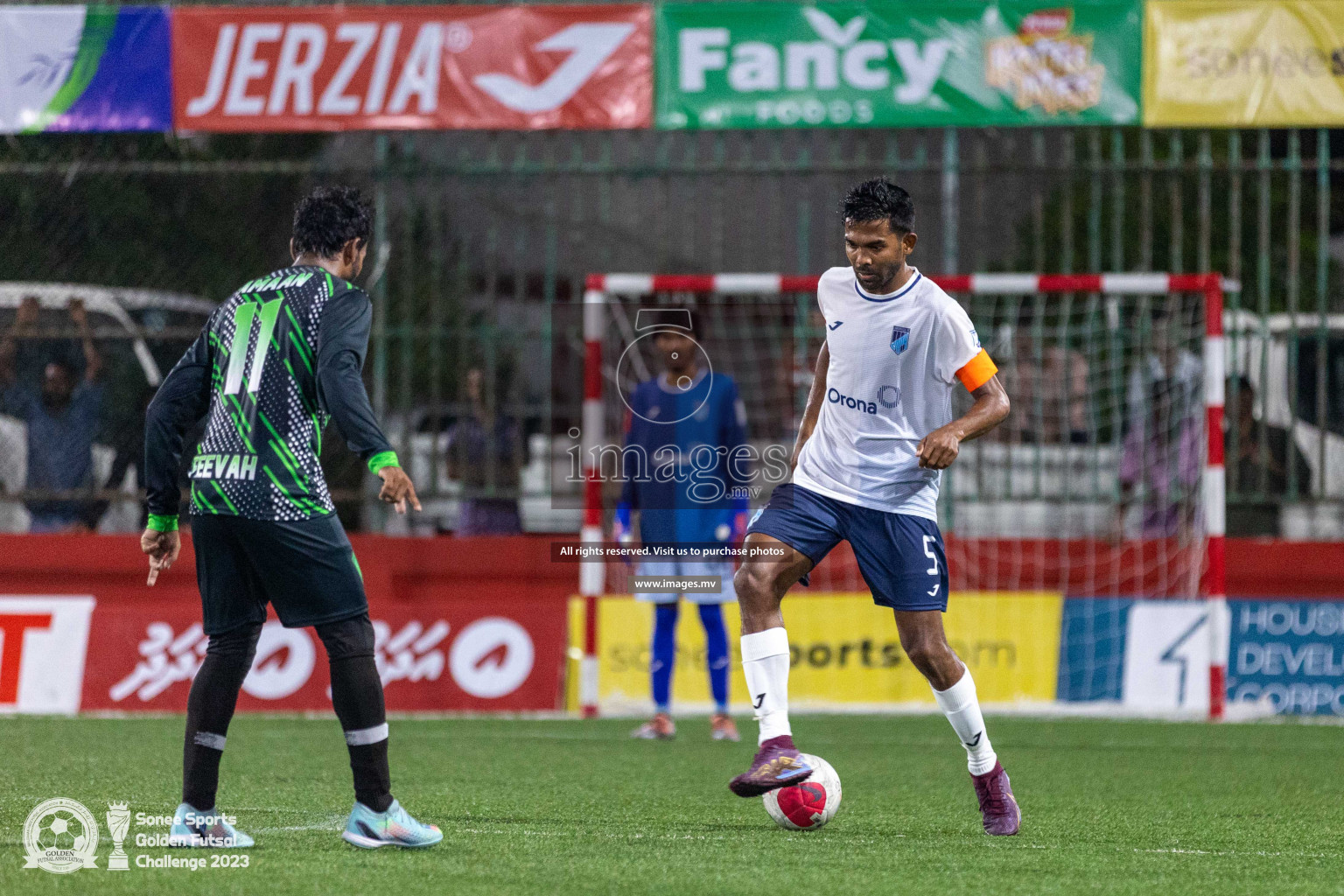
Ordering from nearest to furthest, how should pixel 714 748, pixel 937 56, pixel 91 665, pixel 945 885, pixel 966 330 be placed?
pixel 945 885 → pixel 966 330 → pixel 714 748 → pixel 91 665 → pixel 937 56

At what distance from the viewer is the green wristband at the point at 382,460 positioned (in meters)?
4.59

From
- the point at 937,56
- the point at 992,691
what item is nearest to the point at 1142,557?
the point at 992,691

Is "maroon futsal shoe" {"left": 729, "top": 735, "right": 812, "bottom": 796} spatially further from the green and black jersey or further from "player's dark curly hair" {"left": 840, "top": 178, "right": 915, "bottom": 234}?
"player's dark curly hair" {"left": 840, "top": 178, "right": 915, "bottom": 234}

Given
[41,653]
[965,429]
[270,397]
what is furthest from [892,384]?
[41,653]

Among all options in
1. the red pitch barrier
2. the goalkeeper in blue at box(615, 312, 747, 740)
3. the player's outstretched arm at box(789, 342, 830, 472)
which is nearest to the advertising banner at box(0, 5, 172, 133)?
the red pitch barrier

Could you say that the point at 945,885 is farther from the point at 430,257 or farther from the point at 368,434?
the point at 430,257

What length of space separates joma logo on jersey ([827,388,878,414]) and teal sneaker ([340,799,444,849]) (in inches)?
80.2

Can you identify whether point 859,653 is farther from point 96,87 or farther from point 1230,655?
point 96,87

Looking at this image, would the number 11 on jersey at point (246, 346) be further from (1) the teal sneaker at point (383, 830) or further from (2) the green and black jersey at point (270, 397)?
(1) the teal sneaker at point (383, 830)

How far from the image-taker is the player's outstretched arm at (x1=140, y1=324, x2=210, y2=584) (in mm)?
4859

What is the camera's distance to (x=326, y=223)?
493 cm

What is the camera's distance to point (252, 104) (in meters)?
11.4

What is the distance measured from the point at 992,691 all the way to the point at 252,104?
6.29 metres

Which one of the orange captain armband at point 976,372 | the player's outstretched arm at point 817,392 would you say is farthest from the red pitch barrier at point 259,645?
the orange captain armband at point 976,372
